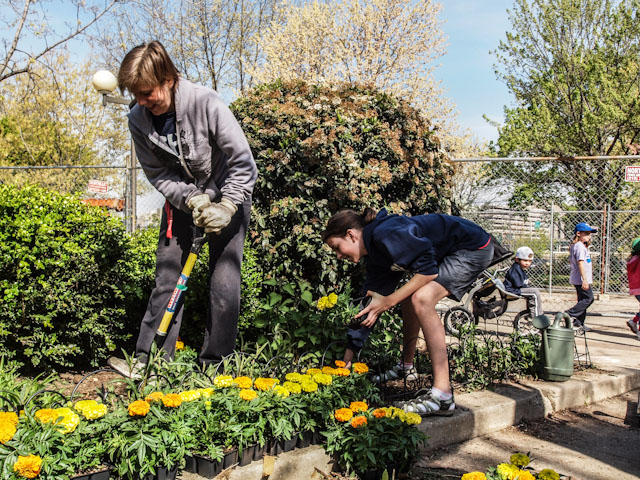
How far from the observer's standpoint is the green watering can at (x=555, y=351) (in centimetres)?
396

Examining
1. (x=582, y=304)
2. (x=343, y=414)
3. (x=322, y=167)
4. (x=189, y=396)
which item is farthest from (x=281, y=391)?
(x=582, y=304)

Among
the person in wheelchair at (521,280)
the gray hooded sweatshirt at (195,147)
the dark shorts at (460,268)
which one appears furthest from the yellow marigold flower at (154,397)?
the person in wheelchair at (521,280)

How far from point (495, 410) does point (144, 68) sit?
277 centimetres

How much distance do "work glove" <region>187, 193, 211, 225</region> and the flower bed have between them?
0.84m

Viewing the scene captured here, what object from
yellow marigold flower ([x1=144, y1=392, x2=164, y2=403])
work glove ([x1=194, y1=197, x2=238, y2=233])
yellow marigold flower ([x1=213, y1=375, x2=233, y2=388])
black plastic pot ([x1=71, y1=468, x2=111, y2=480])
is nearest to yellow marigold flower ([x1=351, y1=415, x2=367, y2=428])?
yellow marigold flower ([x1=213, y1=375, x2=233, y2=388])

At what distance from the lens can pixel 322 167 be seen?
14.2ft

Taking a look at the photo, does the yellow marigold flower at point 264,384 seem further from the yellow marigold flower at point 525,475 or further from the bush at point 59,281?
the bush at point 59,281

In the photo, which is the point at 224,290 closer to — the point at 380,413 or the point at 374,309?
the point at 374,309

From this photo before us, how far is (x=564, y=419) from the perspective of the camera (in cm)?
367

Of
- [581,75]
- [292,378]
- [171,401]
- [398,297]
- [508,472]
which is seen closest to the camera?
[508,472]

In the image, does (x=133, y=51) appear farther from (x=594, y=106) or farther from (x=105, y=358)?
(x=594, y=106)

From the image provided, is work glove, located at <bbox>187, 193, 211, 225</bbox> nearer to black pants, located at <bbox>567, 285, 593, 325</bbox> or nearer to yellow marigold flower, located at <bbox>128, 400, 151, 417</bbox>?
yellow marigold flower, located at <bbox>128, 400, 151, 417</bbox>

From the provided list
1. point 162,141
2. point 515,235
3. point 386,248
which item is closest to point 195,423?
point 386,248

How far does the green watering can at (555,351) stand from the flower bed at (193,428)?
1839mm
